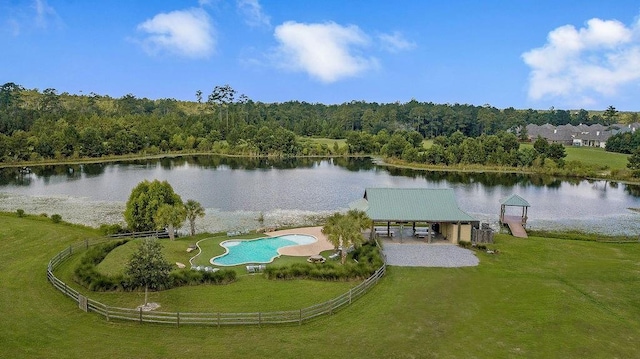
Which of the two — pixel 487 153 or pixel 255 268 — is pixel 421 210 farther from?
pixel 487 153

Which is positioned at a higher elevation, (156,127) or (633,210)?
(156,127)

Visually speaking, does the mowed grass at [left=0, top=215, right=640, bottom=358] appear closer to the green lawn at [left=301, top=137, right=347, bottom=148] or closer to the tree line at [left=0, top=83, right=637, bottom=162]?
the tree line at [left=0, top=83, right=637, bottom=162]

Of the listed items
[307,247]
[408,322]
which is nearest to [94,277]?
[307,247]

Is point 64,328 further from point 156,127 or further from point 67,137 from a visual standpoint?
point 156,127

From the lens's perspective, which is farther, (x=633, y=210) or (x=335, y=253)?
(x=633, y=210)

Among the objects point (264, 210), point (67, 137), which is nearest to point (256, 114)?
point (67, 137)

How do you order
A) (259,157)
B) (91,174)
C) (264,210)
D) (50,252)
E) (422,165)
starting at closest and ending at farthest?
(50,252)
(264,210)
(91,174)
(422,165)
(259,157)

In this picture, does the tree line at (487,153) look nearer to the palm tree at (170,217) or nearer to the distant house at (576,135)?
the distant house at (576,135)

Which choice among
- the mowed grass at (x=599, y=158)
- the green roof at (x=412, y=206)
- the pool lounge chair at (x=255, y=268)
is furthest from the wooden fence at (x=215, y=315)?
the mowed grass at (x=599, y=158)
